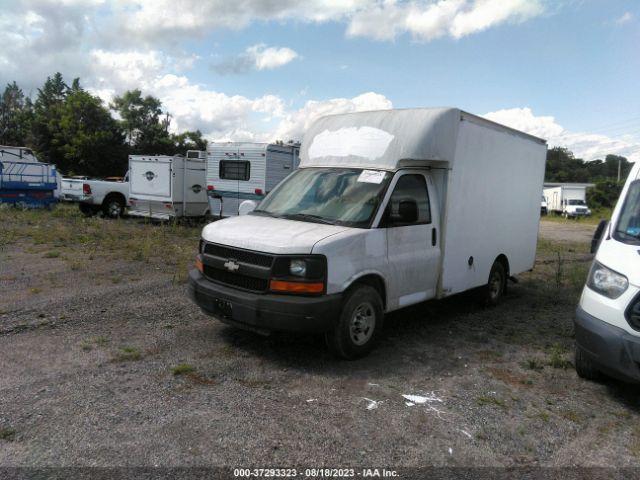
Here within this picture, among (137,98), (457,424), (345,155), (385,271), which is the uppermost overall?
(137,98)

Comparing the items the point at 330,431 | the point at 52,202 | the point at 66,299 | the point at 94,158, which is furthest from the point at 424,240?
the point at 94,158

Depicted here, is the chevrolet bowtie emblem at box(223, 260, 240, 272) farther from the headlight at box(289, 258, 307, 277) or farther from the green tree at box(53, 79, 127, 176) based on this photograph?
the green tree at box(53, 79, 127, 176)

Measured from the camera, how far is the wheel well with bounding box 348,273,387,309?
508 cm

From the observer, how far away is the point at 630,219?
4.82m

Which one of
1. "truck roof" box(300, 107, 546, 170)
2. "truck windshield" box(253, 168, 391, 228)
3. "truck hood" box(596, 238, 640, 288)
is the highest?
"truck roof" box(300, 107, 546, 170)

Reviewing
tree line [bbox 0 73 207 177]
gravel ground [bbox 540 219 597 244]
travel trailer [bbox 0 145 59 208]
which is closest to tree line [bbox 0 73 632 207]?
tree line [bbox 0 73 207 177]

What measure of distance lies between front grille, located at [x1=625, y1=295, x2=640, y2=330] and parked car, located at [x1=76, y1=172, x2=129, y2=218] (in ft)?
55.4

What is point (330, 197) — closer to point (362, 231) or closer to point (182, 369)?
point (362, 231)

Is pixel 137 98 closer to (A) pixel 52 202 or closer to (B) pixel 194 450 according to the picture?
(A) pixel 52 202

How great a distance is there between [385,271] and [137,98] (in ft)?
175

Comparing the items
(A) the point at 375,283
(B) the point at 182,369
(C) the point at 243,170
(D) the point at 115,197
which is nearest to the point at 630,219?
(A) the point at 375,283

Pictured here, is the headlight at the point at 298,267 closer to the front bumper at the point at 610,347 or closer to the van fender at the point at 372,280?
the van fender at the point at 372,280

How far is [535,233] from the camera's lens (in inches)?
353

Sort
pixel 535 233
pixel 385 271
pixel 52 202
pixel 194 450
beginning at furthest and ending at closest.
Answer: pixel 52 202, pixel 535 233, pixel 385 271, pixel 194 450
